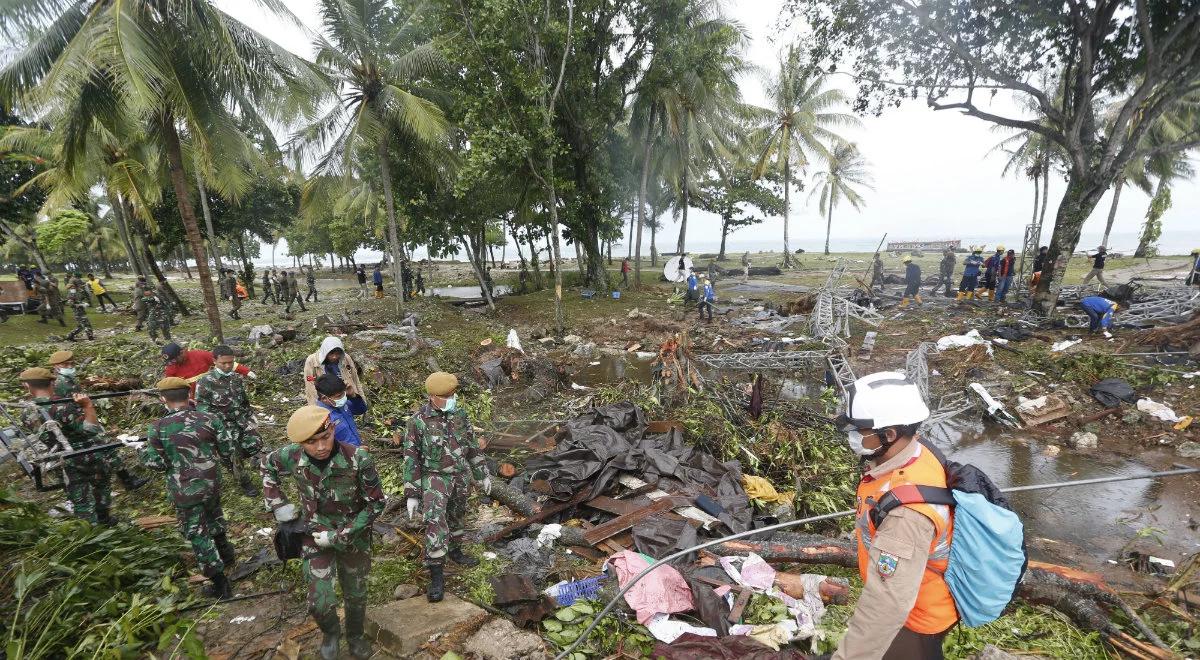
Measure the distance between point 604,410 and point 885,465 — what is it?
501 cm

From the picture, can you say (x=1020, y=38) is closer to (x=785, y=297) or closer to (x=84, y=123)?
(x=785, y=297)

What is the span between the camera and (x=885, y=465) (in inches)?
78.2

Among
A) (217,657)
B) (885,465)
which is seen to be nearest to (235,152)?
(217,657)

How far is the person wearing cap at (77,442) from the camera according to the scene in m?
4.34

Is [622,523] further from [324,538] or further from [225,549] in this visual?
[225,549]

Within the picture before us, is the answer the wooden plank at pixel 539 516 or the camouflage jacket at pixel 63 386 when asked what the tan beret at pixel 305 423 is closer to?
the wooden plank at pixel 539 516

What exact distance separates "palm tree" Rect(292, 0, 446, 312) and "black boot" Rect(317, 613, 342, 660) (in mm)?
11523

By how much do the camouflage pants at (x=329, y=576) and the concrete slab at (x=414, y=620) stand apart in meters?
0.36

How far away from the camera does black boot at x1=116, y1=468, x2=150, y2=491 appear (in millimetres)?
5324

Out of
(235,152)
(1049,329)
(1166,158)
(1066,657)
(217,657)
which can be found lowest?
(1066,657)

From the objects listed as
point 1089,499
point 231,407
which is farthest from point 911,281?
point 231,407

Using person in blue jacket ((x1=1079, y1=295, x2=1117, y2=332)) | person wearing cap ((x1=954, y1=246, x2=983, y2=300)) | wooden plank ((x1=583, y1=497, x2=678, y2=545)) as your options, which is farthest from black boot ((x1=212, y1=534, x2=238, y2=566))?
person wearing cap ((x1=954, y1=246, x2=983, y2=300))

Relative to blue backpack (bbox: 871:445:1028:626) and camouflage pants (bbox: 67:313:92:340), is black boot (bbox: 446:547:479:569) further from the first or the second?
camouflage pants (bbox: 67:313:92:340)

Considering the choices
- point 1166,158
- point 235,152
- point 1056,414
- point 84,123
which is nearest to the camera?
point 1056,414
